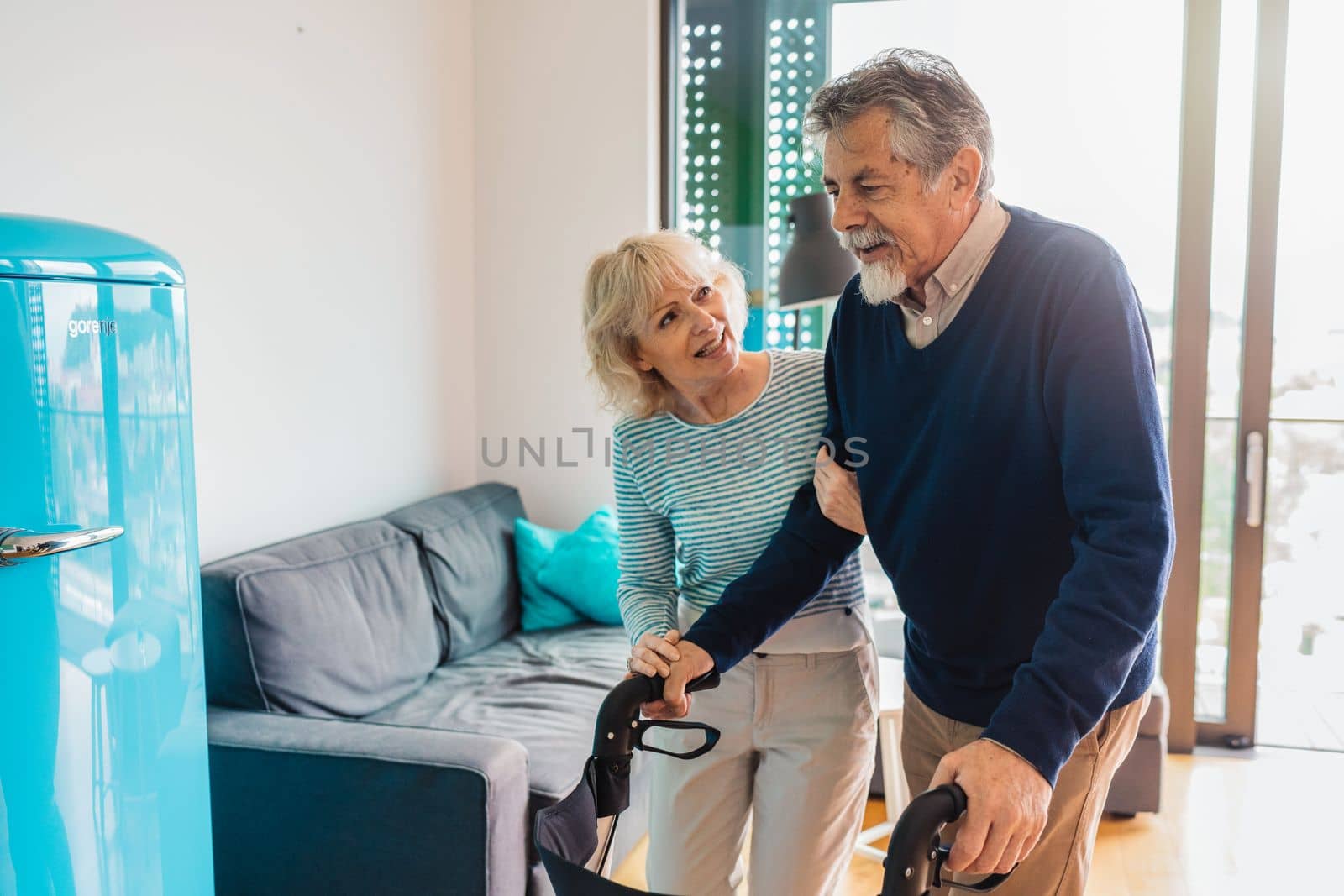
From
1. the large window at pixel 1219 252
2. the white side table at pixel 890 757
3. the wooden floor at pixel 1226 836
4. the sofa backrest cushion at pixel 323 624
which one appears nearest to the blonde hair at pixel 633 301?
the sofa backrest cushion at pixel 323 624

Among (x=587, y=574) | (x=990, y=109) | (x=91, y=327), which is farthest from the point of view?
(x=990, y=109)

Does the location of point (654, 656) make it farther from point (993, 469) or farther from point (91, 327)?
point (91, 327)

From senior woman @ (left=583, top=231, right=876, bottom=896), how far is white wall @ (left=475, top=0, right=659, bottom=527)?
212 cm

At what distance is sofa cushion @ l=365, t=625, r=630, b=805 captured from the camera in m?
2.34

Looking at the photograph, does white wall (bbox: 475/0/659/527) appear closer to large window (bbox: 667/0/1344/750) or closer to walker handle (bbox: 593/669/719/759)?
large window (bbox: 667/0/1344/750)

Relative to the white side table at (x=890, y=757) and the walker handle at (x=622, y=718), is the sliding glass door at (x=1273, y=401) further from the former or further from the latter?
the walker handle at (x=622, y=718)

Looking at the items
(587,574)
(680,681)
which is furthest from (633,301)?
(587,574)

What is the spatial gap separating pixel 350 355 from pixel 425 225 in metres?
0.67

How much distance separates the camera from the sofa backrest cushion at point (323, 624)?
7.32ft

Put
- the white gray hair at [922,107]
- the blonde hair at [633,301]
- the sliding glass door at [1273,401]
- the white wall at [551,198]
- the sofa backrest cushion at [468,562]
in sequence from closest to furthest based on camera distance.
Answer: the white gray hair at [922,107]
the blonde hair at [633,301]
the sofa backrest cushion at [468,562]
the sliding glass door at [1273,401]
the white wall at [551,198]

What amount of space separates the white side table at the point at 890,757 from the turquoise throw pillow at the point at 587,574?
0.93 metres

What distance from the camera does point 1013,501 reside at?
109 centimetres

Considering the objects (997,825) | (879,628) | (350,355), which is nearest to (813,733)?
(997,825)

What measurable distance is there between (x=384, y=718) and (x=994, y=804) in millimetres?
1949
